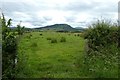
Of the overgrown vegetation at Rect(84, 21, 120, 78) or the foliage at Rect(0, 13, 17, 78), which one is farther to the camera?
the overgrown vegetation at Rect(84, 21, 120, 78)

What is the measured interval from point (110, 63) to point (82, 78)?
73.0 inches

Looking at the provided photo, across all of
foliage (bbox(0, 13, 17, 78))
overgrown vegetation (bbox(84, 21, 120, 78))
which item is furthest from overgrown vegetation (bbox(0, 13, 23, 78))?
overgrown vegetation (bbox(84, 21, 120, 78))

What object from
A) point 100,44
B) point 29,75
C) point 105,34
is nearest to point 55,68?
point 29,75

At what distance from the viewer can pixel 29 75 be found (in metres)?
12.1

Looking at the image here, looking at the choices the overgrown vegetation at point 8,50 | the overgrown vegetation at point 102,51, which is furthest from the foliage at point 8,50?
the overgrown vegetation at point 102,51

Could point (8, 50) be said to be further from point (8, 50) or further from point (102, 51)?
point (102, 51)

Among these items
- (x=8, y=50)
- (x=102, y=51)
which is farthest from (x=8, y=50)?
(x=102, y=51)

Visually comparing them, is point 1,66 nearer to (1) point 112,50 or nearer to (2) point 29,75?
(2) point 29,75

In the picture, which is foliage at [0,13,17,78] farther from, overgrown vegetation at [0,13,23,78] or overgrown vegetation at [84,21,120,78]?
overgrown vegetation at [84,21,120,78]

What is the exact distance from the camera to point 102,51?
15617 mm

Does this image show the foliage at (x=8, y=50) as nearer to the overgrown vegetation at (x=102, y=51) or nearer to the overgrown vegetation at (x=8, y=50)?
the overgrown vegetation at (x=8, y=50)

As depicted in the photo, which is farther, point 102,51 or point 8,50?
point 102,51

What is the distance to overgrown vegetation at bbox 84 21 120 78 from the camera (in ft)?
38.6

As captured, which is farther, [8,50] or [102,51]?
[102,51]
